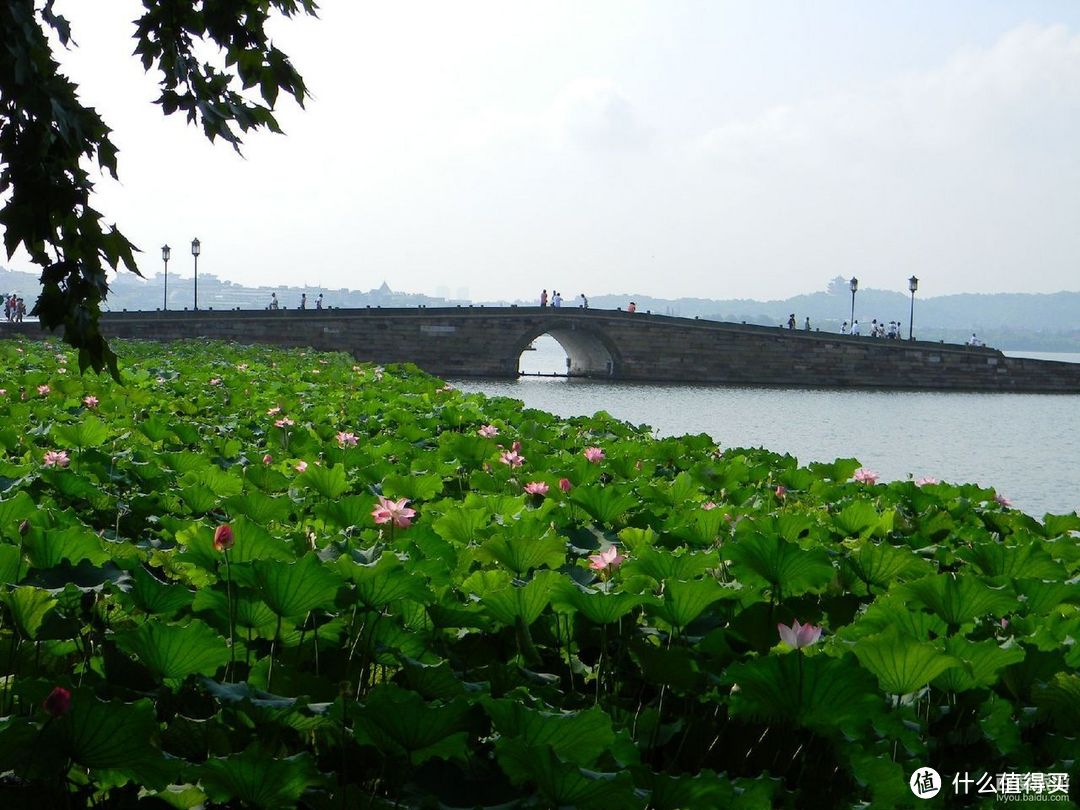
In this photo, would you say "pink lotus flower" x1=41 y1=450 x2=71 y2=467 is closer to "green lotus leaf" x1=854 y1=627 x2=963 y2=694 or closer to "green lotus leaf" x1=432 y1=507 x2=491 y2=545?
"green lotus leaf" x1=432 y1=507 x2=491 y2=545

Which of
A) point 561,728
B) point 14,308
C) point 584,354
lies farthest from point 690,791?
point 584,354

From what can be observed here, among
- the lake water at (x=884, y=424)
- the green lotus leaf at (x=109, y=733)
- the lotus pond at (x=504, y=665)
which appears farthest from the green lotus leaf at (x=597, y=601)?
the lake water at (x=884, y=424)

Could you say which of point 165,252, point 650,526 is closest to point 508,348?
point 165,252

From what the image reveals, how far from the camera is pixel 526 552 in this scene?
2693mm

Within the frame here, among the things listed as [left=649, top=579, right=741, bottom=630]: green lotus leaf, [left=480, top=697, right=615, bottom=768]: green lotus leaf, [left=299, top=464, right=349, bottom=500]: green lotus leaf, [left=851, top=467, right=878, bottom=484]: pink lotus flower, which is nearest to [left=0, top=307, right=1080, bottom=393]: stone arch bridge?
[left=851, top=467, right=878, bottom=484]: pink lotus flower

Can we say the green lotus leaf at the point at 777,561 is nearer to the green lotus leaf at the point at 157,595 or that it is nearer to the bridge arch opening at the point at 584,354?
the green lotus leaf at the point at 157,595

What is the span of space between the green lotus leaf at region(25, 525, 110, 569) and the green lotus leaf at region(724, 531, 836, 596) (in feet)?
4.11

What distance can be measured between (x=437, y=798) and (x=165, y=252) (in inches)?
1875

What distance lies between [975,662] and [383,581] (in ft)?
3.44

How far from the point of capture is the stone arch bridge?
46250 millimetres

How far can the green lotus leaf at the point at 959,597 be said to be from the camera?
243cm

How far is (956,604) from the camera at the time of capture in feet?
8.05

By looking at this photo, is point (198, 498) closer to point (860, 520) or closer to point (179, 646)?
point (179, 646)

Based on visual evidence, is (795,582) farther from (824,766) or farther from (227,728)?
(227,728)
